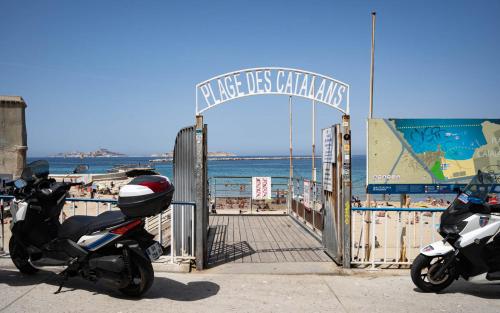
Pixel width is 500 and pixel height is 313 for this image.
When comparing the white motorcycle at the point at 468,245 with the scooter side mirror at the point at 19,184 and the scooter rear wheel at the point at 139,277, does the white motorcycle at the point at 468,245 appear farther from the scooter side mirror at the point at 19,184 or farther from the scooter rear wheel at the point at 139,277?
the scooter side mirror at the point at 19,184

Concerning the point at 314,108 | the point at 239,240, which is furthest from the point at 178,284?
the point at 314,108

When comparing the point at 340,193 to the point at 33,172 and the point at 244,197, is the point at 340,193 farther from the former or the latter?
the point at 244,197

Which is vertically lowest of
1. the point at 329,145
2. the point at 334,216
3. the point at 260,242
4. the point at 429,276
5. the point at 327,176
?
the point at 260,242

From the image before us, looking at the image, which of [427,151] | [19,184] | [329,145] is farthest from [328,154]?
[19,184]

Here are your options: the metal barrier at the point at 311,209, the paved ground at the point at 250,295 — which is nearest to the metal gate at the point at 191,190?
the paved ground at the point at 250,295

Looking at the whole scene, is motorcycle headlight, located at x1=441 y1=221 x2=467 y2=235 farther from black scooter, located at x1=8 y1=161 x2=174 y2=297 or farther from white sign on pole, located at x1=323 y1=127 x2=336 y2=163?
black scooter, located at x1=8 y1=161 x2=174 y2=297

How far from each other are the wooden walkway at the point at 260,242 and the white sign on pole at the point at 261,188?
2.13 m

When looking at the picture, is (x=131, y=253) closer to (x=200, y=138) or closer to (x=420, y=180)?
(x=200, y=138)

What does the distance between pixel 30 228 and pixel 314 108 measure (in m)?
10.4

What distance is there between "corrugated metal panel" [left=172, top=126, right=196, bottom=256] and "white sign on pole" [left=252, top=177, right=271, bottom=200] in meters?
6.72

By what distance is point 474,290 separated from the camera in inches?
197

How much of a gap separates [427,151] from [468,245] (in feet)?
7.87

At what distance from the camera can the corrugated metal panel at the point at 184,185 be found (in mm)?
6315

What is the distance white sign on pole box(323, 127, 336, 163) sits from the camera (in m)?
6.36
